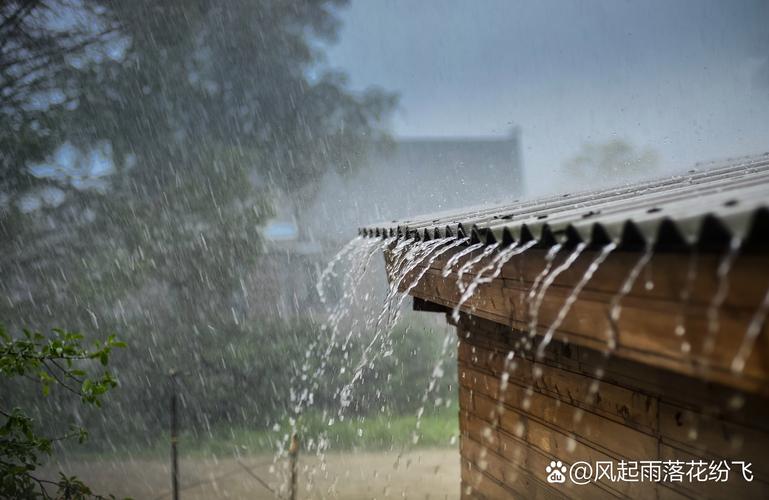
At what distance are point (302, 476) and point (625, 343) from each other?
11.9 m

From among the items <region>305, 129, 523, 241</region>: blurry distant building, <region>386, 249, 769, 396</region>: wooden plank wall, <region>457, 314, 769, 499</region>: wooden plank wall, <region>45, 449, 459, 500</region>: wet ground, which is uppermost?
<region>305, 129, 523, 241</region>: blurry distant building

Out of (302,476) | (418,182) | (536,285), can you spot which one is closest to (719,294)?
(536,285)

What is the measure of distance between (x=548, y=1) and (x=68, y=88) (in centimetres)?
3569

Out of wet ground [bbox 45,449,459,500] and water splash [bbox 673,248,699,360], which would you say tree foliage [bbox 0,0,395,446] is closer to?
wet ground [bbox 45,449,459,500]

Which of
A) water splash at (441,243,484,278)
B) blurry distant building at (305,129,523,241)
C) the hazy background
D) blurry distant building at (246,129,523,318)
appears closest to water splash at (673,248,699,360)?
water splash at (441,243,484,278)

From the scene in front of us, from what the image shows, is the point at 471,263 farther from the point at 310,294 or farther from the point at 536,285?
the point at 310,294

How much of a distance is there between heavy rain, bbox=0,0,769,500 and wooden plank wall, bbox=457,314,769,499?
0.01 m

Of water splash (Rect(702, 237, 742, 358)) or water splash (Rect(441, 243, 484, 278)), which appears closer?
water splash (Rect(702, 237, 742, 358))

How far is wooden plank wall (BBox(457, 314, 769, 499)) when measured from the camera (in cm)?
167

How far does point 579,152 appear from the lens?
35000mm

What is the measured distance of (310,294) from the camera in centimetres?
1858

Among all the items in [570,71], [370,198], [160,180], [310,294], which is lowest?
[310,294]

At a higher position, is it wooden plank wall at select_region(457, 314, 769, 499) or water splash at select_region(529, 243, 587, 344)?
water splash at select_region(529, 243, 587, 344)

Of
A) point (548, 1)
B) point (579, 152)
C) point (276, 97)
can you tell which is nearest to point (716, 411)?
point (276, 97)
